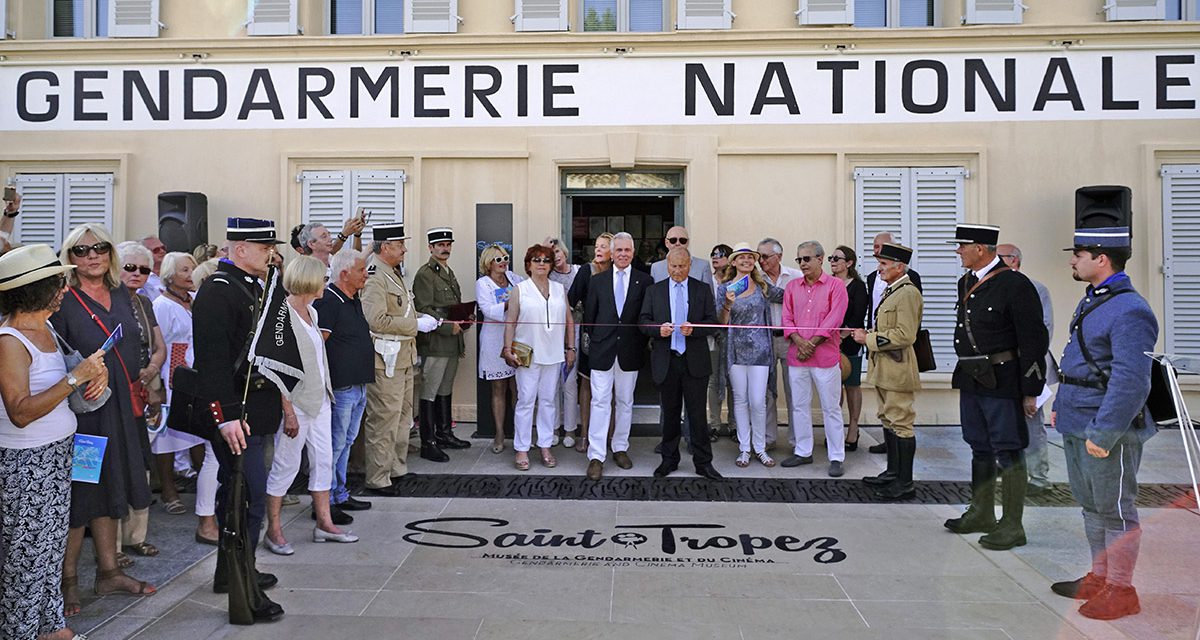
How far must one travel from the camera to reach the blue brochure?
3.76 meters

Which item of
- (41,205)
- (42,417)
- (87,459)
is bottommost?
(87,459)

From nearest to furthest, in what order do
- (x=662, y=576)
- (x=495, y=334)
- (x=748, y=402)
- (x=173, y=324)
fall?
(x=662, y=576) → (x=173, y=324) → (x=748, y=402) → (x=495, y=334)

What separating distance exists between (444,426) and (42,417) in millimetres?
4733

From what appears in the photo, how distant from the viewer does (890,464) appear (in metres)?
6.62

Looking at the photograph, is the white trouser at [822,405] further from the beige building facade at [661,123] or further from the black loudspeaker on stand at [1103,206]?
the black loudspeaker on stand at [1103,206]

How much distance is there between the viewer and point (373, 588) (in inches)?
177

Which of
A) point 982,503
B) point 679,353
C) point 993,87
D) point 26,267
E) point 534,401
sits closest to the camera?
point 26,267

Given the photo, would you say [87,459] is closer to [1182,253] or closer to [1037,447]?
[1037,447]

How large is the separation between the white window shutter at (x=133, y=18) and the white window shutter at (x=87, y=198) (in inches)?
64.2

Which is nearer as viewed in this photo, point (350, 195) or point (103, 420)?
point (103, 420)

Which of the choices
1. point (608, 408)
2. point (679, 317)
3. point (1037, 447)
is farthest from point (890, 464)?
point (608, 408)

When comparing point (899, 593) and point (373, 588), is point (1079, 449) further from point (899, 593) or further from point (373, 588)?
point (373, 588)

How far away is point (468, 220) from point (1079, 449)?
255 inches

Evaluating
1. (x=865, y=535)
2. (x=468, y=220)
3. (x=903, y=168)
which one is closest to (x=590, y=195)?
(x=468, y=220)
